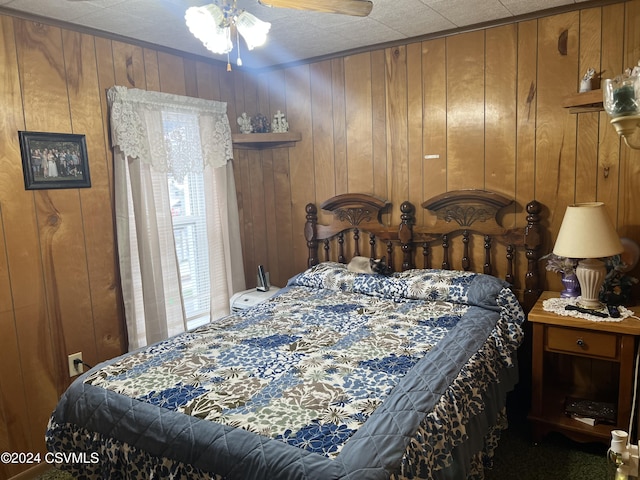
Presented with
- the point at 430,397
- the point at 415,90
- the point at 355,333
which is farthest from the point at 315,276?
the point at 430,397

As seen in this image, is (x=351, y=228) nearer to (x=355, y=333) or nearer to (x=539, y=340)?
(x=355, y=333)

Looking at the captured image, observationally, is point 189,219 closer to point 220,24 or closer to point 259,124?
point 259,124

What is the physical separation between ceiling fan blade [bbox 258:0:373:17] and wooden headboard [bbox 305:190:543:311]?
1510 millimetres

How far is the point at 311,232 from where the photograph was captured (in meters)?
3.64

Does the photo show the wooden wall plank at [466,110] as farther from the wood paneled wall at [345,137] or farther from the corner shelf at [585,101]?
the corner shelf at [585,101]

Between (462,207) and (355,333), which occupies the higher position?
(462,207)

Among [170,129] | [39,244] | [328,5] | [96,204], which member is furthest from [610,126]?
[39,244]

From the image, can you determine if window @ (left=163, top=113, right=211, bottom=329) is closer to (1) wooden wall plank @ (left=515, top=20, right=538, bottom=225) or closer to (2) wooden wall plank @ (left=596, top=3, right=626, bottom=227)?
(1) wooden wall plank @ (left=515, top=20, right=538, bottom=225)

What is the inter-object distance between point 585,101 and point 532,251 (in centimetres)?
87

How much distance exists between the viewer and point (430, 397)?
173 cm

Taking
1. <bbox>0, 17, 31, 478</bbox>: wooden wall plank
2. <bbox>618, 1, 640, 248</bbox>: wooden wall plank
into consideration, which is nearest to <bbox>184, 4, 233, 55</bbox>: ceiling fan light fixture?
<bbox>0, 17, 31, 478</bbox>: wooden wall plank

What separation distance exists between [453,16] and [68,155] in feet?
7.59

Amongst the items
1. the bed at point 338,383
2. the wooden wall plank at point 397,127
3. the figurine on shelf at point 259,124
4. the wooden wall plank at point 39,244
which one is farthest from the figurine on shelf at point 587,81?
the wooden wall plank at point 39,244

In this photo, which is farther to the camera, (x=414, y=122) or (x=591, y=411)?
(x=414, y=122)
